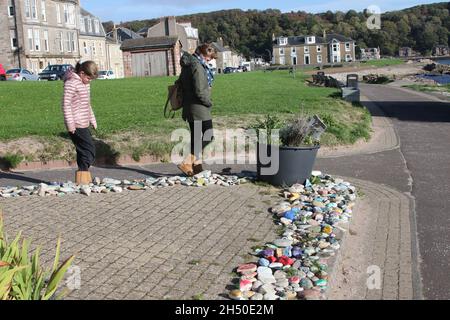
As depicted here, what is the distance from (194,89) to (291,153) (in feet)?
5.65

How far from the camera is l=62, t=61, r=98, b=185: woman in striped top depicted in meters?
8.07

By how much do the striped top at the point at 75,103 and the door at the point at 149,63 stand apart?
135 feet

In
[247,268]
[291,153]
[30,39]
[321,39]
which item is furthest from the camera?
[321,39]

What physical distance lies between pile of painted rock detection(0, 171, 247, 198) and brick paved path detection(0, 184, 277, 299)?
0.75 ft

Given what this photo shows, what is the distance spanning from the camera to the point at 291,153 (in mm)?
8297

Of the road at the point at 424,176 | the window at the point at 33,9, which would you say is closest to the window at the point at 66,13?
the window at the point at 33,9

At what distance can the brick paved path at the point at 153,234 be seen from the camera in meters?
4.77

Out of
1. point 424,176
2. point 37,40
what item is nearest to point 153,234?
point 424,176

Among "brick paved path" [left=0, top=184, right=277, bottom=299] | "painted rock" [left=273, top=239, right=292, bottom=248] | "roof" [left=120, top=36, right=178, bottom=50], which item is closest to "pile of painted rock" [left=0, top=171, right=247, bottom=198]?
"brick paved path" [left=0, top=184, right=277, bottom=299]

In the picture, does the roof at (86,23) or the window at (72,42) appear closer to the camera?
the window at (72,42)

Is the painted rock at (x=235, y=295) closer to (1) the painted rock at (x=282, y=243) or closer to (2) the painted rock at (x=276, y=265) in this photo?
(2) the painted rock at (x=276, y=265)

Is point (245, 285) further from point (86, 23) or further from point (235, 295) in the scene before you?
point (86, 23)
